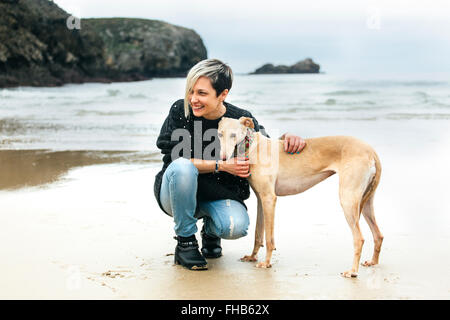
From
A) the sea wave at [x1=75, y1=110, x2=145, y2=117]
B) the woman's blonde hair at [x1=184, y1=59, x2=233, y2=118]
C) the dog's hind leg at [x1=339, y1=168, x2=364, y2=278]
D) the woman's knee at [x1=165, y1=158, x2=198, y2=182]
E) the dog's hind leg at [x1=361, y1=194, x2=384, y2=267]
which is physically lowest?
the sea wave at [x1=75, y1=110, x2=145, y2=117]

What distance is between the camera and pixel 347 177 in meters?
3.21

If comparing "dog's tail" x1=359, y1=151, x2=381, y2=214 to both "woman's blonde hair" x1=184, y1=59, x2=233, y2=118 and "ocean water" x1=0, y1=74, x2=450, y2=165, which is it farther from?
"ocean water" x1=0, y1=74, x2=450, y2=165

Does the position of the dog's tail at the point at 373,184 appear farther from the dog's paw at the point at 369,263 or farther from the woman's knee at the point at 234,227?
the woman's knee at the point at 234,227

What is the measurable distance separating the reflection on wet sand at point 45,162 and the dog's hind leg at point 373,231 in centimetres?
373

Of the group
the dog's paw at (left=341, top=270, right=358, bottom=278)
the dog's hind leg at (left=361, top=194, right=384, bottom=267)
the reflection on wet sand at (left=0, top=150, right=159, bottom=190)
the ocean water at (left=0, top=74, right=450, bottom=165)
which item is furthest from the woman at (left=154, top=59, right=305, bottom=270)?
the ocean water at (left=0, top=74, right=450, bottom=165)

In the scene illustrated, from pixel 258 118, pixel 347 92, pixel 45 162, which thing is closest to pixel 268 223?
pixel 45 162

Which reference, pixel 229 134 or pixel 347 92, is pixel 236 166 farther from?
pixel 347 92

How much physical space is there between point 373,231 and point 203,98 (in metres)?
1.47

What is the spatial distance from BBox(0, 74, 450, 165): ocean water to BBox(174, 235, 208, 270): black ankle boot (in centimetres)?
430

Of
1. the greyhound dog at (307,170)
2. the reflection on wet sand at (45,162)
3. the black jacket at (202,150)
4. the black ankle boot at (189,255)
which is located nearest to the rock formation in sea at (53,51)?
the reflection on wet sand at (45,162)

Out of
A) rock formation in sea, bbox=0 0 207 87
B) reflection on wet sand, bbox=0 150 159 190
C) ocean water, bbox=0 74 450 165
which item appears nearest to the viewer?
reflection on wet sand, bbox=0 150 159 190

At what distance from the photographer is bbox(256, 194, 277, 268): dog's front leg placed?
3316 millimetres

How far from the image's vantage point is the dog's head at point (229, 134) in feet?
11.0
